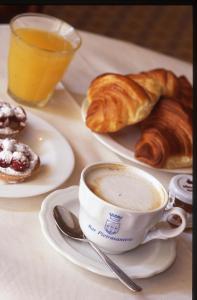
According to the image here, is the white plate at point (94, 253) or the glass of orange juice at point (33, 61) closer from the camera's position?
the white plate at point (94, 253)

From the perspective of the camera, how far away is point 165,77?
114 centimetres

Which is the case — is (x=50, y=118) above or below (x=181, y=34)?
above

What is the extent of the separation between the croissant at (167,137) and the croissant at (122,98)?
27 millimetres

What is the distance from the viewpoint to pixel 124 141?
1.10 meters

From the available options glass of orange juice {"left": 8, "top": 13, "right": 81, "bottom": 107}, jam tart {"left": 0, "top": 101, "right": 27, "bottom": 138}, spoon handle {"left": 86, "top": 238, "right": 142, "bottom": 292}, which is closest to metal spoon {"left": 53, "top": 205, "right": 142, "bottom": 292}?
spoon handle {"left": 86, "top": 238, "right": 142, "bottom": 292}

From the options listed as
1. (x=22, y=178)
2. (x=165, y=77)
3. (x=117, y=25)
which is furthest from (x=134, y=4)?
(x=22, y=178)

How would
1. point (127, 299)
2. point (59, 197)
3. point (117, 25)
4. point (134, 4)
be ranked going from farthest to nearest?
point (134, 4) < point (117, 25) < point (59, 197) < point (127, 299)

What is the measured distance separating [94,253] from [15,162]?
19 cm

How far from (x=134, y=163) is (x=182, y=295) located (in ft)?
1.08

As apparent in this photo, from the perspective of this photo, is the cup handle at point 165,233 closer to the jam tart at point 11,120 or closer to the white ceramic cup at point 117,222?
the white ceramic cup at point 117,222

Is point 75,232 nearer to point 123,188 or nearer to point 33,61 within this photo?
point 123,188

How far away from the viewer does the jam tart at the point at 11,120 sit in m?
0.93

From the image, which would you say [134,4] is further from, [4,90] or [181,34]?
[4,90]

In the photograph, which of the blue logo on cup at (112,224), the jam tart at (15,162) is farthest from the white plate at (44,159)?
the blue logo on cup at (112,224)
